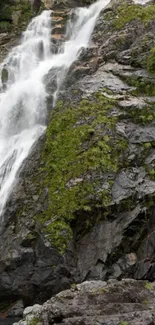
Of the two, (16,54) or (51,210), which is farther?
(16,54)

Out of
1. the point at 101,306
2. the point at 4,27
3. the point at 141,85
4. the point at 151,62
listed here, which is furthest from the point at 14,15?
the point at 101,306

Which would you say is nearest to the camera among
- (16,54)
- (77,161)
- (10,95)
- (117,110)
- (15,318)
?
(15,318)

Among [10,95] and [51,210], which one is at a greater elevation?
[10,95]

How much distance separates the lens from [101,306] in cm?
802

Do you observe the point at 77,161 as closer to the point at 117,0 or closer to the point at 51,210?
the point at 51,210

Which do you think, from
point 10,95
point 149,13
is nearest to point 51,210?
point 10,95

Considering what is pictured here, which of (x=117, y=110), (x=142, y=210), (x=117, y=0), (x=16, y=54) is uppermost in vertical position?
(x=117, y=0)

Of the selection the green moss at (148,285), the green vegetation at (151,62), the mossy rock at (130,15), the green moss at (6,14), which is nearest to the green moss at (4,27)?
the green moss at (6,14)

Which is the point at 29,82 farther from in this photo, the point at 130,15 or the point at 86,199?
the point at 86,199

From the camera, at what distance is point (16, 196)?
11750 mm

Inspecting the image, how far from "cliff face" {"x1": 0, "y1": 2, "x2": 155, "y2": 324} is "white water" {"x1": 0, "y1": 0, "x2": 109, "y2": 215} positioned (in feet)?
3.63

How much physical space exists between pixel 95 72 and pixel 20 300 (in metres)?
8.76

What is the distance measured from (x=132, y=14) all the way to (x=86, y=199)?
11.0 m

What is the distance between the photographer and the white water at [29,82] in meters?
13.4
